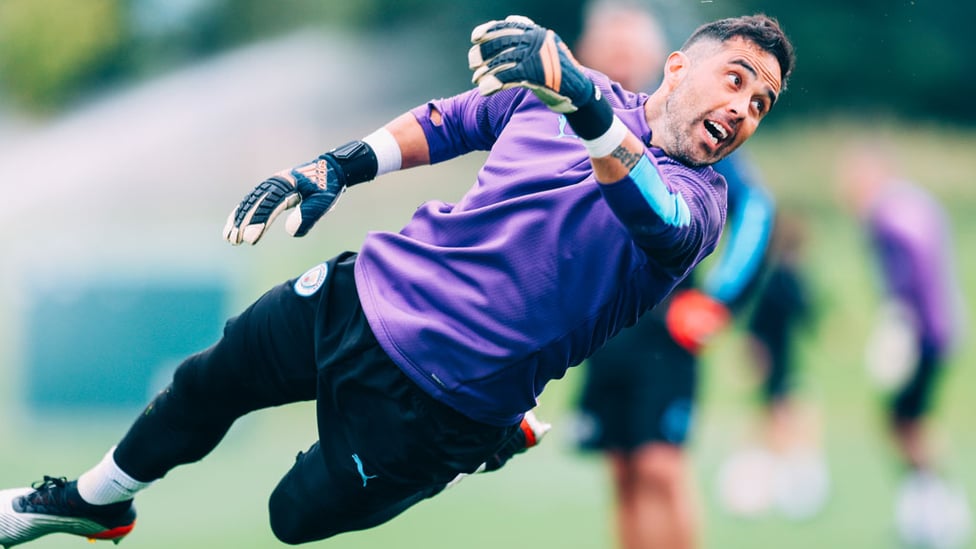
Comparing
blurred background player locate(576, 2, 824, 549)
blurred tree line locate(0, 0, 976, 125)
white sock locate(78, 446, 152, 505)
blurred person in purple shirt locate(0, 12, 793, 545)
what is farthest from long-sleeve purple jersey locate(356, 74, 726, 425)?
blurred tree line locate(0, 0, 976, 125)

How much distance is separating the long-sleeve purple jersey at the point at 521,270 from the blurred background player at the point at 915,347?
422 cm

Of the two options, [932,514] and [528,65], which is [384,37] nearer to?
[932,514]

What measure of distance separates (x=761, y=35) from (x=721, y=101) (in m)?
0.17

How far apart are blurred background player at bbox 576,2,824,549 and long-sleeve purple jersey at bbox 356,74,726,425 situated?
1.73 m

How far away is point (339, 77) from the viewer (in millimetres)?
13102

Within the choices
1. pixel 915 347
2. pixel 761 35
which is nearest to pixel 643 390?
pixel 761 35

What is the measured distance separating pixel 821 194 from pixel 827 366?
2930 mm

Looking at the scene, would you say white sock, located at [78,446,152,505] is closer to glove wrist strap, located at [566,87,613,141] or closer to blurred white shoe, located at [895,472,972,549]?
glove wrist strap, located at [566,87,613,141]

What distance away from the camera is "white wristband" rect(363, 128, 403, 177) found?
2943 mm

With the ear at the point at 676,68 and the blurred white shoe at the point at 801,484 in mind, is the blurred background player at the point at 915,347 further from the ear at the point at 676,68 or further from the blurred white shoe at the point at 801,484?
the ear at the point at 676,68

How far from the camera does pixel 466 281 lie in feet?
8.55

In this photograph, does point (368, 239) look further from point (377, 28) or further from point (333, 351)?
point (377, 28)

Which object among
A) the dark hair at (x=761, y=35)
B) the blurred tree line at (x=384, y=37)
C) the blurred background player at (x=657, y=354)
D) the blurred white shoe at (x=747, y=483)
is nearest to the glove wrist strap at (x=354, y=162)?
the dark hair at (x=761, y=35)

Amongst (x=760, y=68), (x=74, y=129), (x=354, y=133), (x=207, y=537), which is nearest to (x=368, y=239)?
(x=760, y=68)
